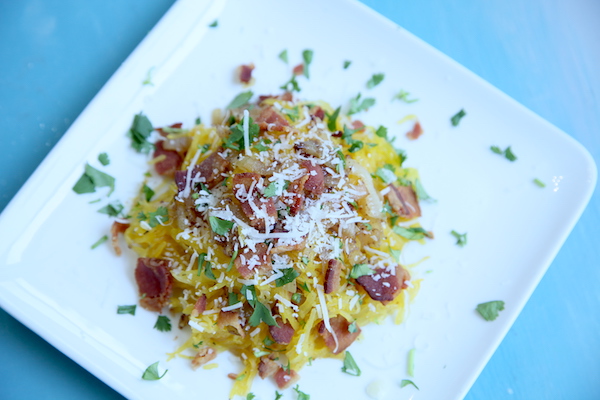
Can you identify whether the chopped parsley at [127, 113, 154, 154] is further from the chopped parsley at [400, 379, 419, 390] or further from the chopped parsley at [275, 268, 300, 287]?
the chopped parsley at [400, 379, 419, 390]

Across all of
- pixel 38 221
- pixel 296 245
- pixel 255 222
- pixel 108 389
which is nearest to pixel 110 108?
pixel 38 221

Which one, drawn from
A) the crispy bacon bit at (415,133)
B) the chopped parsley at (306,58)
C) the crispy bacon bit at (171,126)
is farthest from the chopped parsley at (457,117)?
the crispy bacon bit at (171,126)

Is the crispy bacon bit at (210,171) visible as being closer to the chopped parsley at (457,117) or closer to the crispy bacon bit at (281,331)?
the crispy bacon bit at (281,331)

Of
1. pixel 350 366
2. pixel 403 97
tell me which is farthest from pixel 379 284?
pixel 403 97

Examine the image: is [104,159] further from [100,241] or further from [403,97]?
[403,97]

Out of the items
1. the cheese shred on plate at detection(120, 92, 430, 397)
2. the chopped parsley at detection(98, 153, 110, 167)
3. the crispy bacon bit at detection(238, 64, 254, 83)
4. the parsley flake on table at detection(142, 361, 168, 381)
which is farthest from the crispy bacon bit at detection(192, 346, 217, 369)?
the crispy bacon bit at detection(238, 64, 254, 83)
